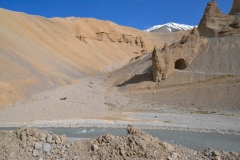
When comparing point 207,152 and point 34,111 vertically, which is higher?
point 34,111

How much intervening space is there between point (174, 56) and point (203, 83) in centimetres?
481

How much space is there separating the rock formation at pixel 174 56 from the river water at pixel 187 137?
11693 millimetres

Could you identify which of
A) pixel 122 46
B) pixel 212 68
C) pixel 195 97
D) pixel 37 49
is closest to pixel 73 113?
pixel 195 97

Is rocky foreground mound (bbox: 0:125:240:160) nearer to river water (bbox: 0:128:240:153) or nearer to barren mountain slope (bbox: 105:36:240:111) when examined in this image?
river water (bbox: 0:128:240:153)

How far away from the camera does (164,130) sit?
14.4 meters

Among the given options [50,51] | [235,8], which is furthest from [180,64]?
[50,51]

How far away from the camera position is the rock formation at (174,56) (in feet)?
81.8

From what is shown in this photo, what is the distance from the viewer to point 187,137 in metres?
13.0

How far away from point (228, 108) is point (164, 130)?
24.0ft

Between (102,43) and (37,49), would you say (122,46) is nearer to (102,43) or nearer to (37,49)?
(102,43)

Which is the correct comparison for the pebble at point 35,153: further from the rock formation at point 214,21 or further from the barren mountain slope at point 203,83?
the rock formation at point 214,21

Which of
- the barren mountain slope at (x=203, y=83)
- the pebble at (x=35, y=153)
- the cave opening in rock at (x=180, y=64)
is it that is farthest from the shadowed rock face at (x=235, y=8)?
the pebble at (x=35, y=153)

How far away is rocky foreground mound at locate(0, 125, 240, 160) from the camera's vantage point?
7.59 m

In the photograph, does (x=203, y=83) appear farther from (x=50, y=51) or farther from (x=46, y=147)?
(x=50, y=51)
